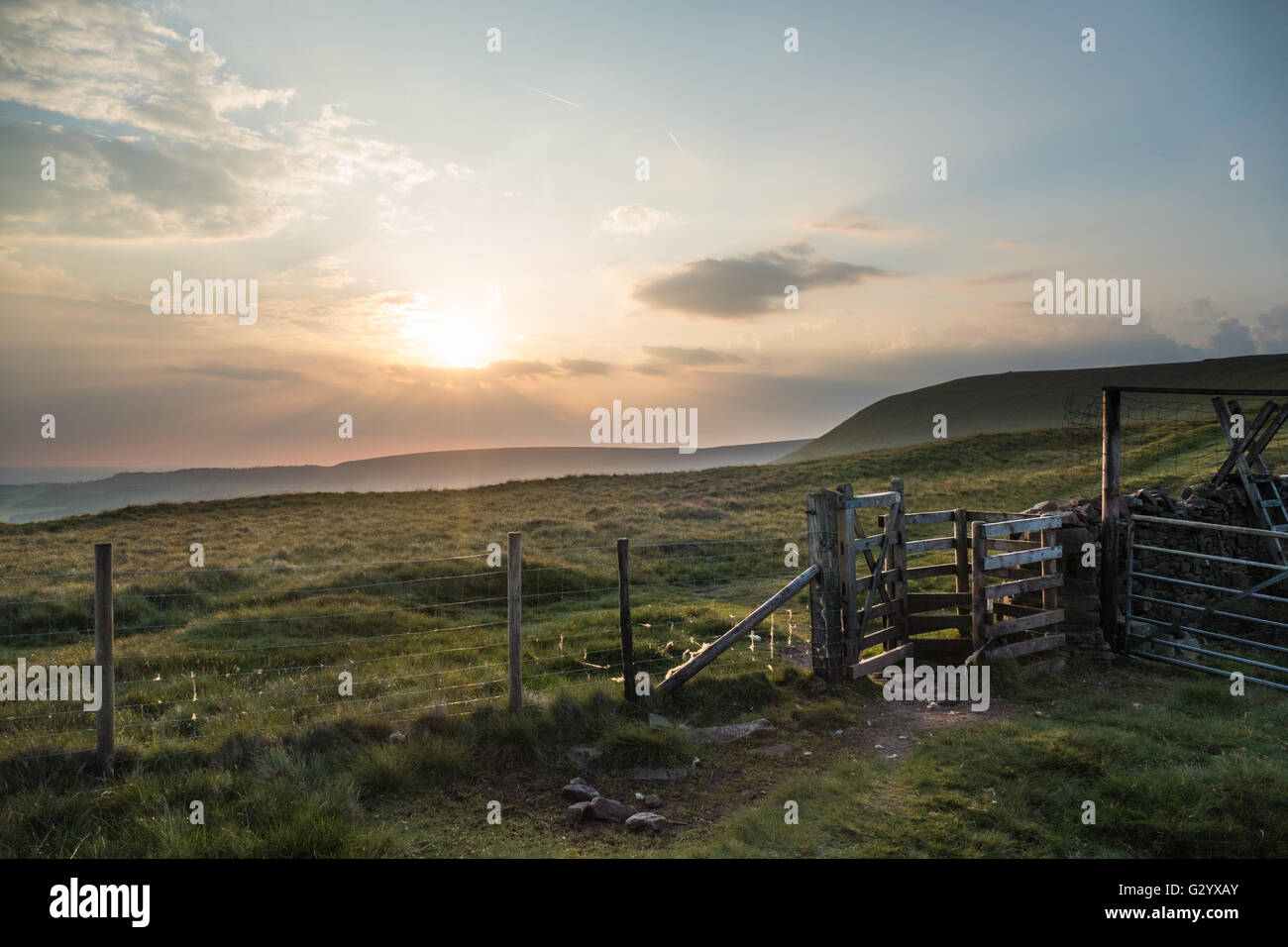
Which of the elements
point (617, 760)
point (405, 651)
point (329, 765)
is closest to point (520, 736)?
point (617, 760)

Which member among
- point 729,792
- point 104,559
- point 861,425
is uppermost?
point 861,425

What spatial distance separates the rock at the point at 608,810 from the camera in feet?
21.4

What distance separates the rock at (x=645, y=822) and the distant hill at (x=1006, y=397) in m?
98.0

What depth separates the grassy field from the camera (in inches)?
234

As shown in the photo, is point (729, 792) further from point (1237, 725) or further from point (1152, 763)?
point (1237, 725)

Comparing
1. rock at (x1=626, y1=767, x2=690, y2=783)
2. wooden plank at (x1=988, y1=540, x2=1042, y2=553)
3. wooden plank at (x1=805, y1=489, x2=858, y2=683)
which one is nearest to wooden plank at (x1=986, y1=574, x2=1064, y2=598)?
wooden plank at (x1=988, y1=540, x2=1042, y2=553)

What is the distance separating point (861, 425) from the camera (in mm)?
156125

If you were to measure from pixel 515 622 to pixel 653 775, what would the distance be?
241cm

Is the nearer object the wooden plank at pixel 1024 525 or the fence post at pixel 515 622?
the fence post at pixel 515 622

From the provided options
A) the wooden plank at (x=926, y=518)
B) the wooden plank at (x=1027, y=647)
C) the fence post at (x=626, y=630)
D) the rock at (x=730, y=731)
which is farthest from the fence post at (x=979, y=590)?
the fence post at (x=626, y=630)

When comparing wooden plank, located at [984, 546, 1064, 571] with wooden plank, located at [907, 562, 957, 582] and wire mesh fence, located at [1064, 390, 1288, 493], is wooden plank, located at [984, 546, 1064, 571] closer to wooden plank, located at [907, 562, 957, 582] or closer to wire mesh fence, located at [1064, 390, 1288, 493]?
wooden plank, located at [907, 562, 957, 582]

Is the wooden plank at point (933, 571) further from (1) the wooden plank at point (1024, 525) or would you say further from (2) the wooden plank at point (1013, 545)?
(1) the wooden plank at point (1024, 525)

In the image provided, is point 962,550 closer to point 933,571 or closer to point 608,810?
point 933,571
